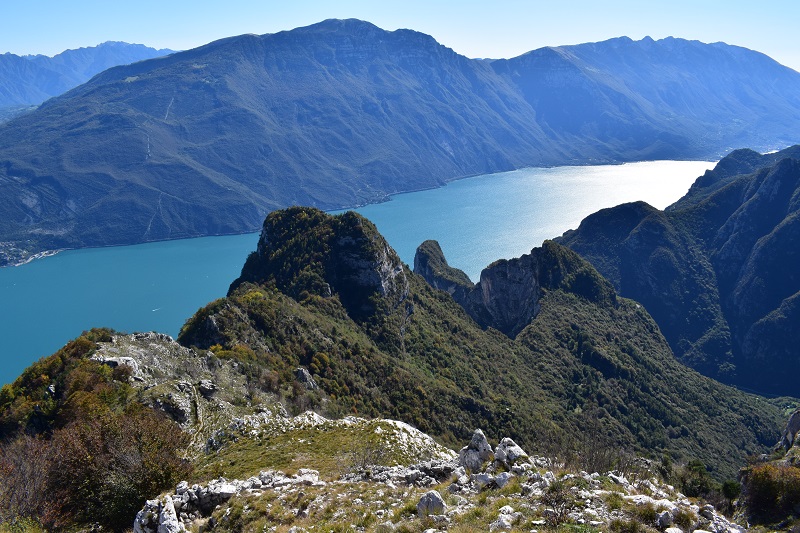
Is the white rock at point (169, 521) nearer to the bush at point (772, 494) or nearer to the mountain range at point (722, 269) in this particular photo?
the bush at point (772, 494)

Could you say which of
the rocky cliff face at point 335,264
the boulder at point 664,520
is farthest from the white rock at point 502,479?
the rocky cliff face at point 335,264

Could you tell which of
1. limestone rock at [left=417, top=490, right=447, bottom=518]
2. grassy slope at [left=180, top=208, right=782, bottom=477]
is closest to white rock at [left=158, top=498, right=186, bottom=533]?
limestone rock at [left=417, top=490, right=447, bottom=518]

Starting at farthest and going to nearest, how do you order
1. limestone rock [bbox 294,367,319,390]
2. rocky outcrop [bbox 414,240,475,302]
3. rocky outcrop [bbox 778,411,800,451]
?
rocky outcrop [bbox 414,240,475,302] < rocky outcrop [bbox 778,411,800,451] < limestone rock [bbox 294,367,319,390]

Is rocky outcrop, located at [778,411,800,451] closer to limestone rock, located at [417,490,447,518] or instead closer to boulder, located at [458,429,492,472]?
boulder, located at [458,429,492,472]

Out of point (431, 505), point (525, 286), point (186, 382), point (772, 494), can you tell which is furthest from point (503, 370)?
point (431, 505)

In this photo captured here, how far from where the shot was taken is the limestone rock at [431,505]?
14023mm

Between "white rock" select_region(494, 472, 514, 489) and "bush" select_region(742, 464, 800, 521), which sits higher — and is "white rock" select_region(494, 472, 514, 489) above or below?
above

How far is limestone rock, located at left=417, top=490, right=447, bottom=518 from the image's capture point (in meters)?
14.0

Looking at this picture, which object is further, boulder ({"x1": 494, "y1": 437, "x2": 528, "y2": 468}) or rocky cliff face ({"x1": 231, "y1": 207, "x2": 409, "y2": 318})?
rocky cliff face ({"x1": 231, "y1": 207, "x2": 409, "y2": 318})

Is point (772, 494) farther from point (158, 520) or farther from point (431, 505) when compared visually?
point (158, 520)

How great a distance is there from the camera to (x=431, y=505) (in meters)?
14.2

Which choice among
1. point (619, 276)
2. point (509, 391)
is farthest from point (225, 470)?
point (619, 276)

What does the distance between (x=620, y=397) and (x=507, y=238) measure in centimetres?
12473

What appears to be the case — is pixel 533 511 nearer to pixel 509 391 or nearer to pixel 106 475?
pixel 106 475
